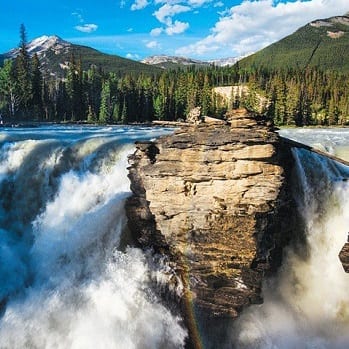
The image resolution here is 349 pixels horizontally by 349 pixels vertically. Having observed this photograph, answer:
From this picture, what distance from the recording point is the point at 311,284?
1766 cm

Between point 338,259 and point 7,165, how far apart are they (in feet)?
53.4

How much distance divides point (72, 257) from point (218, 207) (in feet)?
21.8

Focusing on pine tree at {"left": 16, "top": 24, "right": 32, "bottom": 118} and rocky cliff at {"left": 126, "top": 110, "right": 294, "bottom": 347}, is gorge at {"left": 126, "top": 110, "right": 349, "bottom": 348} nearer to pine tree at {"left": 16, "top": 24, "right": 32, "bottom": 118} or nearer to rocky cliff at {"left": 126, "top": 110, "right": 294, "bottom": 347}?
rocky cliff at {"left": 126, "top": 110, "right": 294, "bottom": 347}

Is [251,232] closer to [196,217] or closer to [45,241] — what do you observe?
[196,217]

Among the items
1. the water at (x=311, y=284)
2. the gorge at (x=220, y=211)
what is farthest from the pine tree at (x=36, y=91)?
the water at (x=311, y=284)

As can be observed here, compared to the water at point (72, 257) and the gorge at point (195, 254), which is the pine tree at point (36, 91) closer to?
the water at point (72, 257)

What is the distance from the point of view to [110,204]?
1911cm

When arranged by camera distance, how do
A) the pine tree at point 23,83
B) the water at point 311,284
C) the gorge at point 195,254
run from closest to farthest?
the gorge at point 195,254 → the water at point 311,284 → the pine tree at point 23,83

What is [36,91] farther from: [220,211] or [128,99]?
[220,211]

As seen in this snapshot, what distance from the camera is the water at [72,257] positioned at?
1571 cm

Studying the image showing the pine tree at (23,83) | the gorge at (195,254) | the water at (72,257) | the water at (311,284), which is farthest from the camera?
the pine tree at (23,83)

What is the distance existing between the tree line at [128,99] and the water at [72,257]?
4434 centimetres

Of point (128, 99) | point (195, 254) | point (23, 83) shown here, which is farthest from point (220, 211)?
point (128, 99)

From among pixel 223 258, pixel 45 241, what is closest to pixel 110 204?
pixel 45 241
